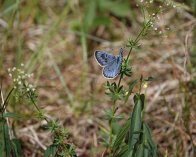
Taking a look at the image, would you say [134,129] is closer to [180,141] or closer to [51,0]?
Result: [180,141]

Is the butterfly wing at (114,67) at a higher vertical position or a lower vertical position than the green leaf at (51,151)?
higher

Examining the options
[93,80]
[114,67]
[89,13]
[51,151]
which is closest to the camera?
[114,67]

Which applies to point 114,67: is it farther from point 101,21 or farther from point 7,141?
point 101,21

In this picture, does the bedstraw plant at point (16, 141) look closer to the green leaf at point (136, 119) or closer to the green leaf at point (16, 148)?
the green leaf at point (16, 148)

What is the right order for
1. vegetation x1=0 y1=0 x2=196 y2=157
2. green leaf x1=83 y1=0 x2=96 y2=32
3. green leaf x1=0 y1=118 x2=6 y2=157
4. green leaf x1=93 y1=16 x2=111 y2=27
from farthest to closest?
green leaf x1=93 y1=16 x2=111 y2=27 < green leaf x1=83 y1=0 x2=96 y2=32 < vegetation x1=0 y1=0 x2=196 y2=157 < green leaf x1=0 y1=118 x2=6 y2=157

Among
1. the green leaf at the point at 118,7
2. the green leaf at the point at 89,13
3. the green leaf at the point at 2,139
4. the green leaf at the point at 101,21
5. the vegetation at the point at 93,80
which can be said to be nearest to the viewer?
the green leaf at the point at 2,139

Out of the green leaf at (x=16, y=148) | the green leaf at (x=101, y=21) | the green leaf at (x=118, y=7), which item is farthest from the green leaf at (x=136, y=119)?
the green leaf at (x=118, y=7)

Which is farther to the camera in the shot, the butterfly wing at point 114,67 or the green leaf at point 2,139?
the green leaf at point 2,139

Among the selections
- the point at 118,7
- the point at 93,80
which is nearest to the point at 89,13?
the point at 118,7

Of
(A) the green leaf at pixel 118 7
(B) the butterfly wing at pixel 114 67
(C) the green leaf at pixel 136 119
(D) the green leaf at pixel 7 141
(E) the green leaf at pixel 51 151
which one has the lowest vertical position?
(E) the green leaf at pixel 51 151

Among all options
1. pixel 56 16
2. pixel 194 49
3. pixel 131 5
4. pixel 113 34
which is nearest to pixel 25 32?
pixel 56 16

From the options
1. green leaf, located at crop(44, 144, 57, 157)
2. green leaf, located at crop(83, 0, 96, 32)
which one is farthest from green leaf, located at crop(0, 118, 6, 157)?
green leaf, located at crop(83, 0, 96, 32)

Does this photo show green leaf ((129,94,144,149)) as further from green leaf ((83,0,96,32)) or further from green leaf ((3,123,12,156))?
green leaf ((83,0,96,32))
